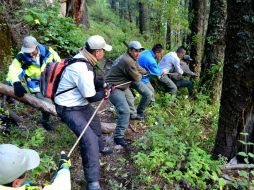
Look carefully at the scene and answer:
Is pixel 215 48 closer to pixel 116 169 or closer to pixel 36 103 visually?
pixel 116 169

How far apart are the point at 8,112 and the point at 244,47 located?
4549 millimetres

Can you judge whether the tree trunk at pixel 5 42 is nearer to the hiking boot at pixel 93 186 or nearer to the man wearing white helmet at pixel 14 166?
the hiking boot at pixel 93 186

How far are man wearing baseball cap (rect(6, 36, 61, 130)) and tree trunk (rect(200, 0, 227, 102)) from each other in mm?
4051

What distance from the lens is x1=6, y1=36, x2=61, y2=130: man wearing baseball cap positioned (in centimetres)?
605

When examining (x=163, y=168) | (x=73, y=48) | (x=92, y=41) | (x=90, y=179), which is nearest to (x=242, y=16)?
(x=92, y=41)

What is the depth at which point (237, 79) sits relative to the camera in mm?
5051

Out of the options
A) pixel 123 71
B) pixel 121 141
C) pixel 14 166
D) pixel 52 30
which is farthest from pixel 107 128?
pixel 52 30

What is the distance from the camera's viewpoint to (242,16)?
476 cm

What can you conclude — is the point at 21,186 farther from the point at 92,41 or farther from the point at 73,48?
the point at 73,48

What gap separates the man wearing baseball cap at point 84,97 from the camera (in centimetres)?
487

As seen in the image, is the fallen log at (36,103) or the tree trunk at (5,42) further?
the tree trunk at (5,42)

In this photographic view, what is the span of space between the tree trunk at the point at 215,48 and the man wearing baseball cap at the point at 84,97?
405cm

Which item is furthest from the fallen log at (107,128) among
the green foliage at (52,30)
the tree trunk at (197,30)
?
the tree trunk at (197,30)

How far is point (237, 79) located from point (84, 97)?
2.33 meters
